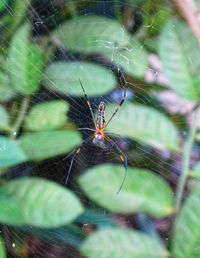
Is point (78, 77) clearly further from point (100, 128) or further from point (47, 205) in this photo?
point (47, 205)

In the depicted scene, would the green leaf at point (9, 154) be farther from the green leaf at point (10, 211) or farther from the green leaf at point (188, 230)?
the green leaf at point (188, 230)

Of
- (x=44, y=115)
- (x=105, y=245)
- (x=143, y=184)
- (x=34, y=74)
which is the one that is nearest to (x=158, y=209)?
(x=143, y=184)

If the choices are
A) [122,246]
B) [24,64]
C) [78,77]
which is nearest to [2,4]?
[24,64]

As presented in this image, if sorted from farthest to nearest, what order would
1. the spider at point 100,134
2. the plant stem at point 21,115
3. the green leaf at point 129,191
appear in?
the spider at point 100,134, the plant stem at point 21,115, the green leaf at point 129,191

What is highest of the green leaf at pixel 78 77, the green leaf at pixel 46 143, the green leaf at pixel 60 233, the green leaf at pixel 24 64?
the green leaf at pixel 24 64

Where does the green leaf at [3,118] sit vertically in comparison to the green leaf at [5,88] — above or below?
below

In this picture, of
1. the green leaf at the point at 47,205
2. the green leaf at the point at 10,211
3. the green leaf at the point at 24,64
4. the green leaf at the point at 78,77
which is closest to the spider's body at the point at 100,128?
the green leaf at the point at 78,77
